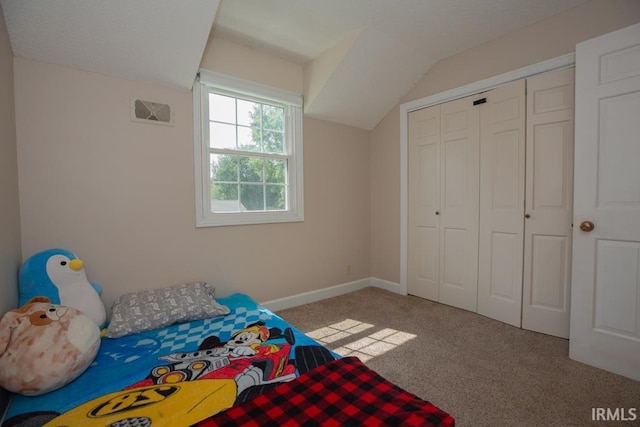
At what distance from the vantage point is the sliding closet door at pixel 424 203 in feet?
10.3

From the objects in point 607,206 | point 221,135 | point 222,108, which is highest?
point 222,108

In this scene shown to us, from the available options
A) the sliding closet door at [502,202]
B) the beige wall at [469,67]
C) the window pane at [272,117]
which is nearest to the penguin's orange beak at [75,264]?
the window pane at [272,117]

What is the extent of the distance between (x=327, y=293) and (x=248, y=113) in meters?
2.23

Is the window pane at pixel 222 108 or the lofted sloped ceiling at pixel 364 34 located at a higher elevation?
the lofted sloped ceiling at pixel 364 34

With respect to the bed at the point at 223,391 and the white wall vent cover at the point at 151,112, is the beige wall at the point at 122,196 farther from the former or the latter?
the bed at the point at 223,391

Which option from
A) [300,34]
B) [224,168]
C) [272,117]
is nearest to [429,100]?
[300,34]

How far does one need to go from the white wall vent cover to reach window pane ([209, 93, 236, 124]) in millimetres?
376

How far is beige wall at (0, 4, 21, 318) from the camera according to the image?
1492mm

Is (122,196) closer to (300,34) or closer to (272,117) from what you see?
(272,117)

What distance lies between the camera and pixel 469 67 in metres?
2.79

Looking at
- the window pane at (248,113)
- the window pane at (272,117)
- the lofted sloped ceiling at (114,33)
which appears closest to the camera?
the lofted sloped ceiling at (114,33)

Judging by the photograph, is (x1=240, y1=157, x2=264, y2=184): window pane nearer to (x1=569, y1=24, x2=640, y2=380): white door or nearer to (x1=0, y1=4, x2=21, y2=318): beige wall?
(x1=0, y1=4, x2=21, y2=318): beige wall

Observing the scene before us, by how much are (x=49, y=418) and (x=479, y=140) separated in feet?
11.6

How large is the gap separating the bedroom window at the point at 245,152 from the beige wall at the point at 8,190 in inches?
43.2
